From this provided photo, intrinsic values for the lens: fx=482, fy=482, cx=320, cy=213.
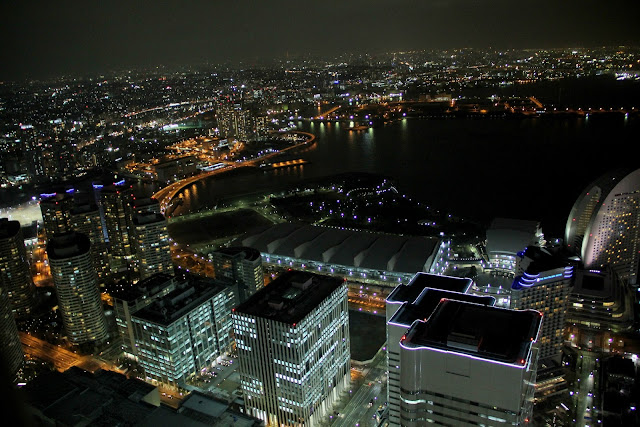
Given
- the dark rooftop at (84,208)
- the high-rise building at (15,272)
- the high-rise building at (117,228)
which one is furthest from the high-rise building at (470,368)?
the dark rooftop at (84,208)

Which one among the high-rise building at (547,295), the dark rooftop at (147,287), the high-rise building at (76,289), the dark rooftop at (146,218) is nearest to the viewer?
the high-rise building at (547,295)

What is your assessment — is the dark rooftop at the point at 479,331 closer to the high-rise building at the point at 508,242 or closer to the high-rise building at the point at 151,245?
the high-rise building at the point at 508,242

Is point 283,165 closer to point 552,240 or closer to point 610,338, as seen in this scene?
point 552,240

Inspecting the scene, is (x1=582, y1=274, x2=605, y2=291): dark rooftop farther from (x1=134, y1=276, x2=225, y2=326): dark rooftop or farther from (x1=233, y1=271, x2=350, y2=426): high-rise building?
(x1=134, y1=276, x2=225, y2=326): dark rooftop

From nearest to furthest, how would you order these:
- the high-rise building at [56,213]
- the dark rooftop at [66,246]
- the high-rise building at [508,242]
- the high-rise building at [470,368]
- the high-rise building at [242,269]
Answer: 1. the high-rise building at [470,368]
2. the dark rooftop at [66,246]
3. the high-rise building at [242,269]
4. the high-rise building at [508,242]
5. the high-rise building at [56,213]

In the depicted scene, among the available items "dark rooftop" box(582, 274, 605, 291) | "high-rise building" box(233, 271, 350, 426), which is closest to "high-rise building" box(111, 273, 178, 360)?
"high-rise building" box(233, 271, 350, 426)

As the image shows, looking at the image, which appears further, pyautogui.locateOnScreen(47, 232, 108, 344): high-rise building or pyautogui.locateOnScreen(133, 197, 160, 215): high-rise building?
pyautogui.locateOnScreen(133, 197, 160, 215): high-rise building

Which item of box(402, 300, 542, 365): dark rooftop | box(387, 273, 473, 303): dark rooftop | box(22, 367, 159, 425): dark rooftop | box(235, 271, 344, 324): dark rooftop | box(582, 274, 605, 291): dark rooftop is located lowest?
box(582, 274, 605, 291): dark rooftop
